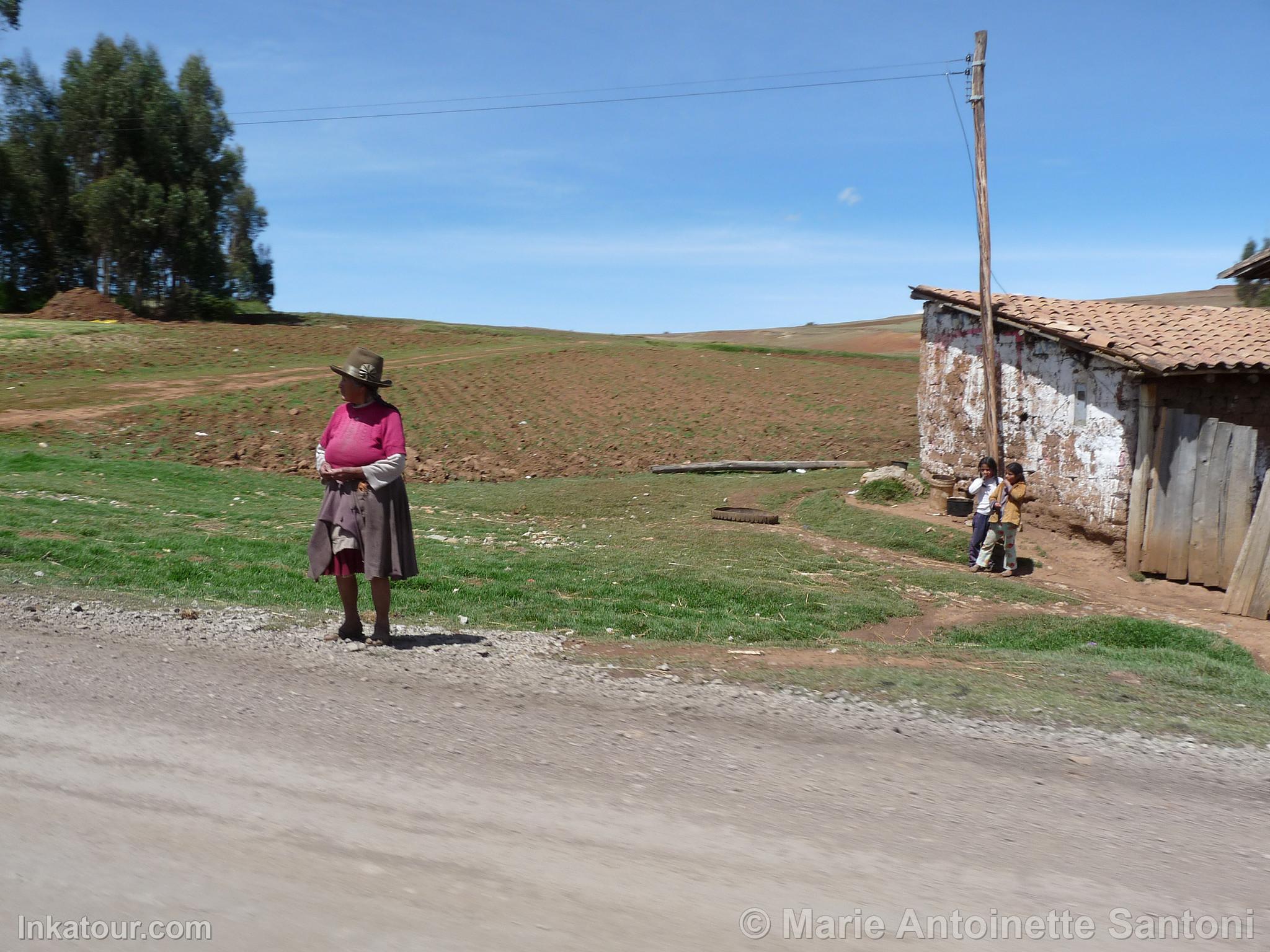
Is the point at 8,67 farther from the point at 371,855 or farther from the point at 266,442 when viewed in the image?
the point at 371,855

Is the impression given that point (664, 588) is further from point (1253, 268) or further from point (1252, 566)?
point (1253, 268)

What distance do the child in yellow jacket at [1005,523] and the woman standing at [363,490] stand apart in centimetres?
1008

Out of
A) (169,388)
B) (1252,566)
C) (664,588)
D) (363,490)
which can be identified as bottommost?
(664,588)

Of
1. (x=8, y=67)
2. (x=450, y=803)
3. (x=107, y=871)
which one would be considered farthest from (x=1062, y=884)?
(x=8, y=67)

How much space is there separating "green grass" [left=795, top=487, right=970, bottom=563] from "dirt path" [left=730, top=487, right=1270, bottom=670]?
25 centimetres

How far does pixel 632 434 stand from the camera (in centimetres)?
2712

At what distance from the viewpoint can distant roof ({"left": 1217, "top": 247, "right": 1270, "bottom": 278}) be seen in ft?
59.3

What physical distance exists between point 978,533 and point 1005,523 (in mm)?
477

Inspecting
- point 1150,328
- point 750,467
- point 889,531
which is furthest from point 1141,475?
point 750,467

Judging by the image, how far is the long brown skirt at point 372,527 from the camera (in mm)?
6480

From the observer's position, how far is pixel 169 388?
3048cm

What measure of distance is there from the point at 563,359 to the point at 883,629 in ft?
103

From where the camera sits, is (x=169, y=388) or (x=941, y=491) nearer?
(x=941, y=491)

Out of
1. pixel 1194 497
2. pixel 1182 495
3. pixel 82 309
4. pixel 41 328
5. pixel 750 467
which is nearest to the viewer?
pixel 1194 497
